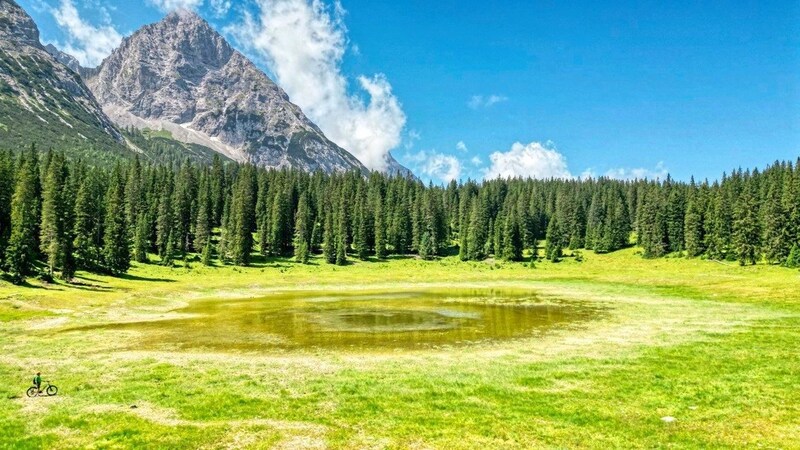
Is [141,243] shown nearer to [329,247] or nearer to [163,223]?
[163,223]

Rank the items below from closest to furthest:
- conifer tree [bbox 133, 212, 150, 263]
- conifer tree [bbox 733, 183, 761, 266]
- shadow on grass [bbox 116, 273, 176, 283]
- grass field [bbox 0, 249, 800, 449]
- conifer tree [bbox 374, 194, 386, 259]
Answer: grass field [bbox 0, 249, 800, 449] → shadow on grass [bbox 116, 273, 176, 283] → conifer tree [bbox 133, 212, 150, 263] → conifer tree [bbox 733, 183, 761, 266] → conifer tree [bbox 374, 194, 386, 259]

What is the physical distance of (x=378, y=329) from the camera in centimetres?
4694

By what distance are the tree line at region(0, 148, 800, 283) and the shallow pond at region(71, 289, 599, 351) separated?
40068 millimetres

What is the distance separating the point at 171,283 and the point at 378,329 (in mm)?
61963

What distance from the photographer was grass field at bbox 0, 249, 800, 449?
19.5 metres

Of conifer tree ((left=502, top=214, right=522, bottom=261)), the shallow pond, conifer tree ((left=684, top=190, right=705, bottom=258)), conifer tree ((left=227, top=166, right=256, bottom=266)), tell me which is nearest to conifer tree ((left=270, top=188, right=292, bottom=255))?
conifer tree ((left=227, top=166, right=256, bottom=266))

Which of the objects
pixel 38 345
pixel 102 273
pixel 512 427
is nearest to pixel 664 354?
pixel 512 427

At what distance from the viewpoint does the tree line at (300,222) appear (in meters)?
96.5

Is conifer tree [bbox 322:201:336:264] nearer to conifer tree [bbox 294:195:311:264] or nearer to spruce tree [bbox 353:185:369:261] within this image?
conifer tree [bbox 294:195:311:264]

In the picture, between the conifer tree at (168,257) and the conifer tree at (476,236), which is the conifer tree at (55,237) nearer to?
the conifer tree at (168,257)

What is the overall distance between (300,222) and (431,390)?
129525mm

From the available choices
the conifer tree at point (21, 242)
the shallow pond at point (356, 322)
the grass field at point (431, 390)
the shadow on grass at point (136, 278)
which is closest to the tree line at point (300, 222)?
the conifer tree at point (21, 242)

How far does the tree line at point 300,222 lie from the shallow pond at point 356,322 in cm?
4007

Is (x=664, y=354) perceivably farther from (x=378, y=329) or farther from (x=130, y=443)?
(x=130, y=443)
